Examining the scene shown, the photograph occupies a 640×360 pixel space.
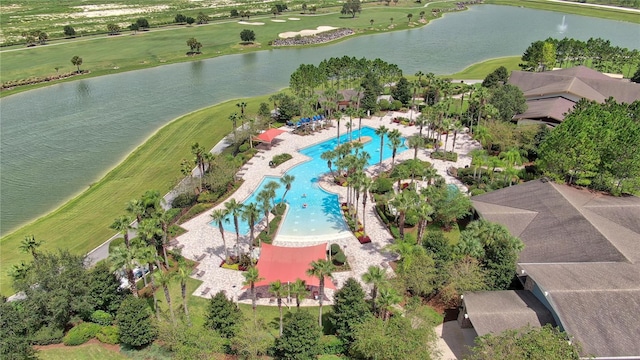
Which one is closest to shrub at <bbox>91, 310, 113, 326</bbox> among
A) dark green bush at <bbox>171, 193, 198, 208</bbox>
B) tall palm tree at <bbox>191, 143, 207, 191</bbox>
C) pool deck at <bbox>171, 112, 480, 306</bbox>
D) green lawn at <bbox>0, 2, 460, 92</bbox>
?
pool deck at <bbox>171, 112, 480, 306</bbox>

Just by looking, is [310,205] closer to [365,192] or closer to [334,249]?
[365,192]

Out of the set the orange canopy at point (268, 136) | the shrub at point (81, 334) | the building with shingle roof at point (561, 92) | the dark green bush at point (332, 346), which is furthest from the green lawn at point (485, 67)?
the shrub at point (81, 334)

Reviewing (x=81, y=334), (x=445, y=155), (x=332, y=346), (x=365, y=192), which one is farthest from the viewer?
(x=445, y=155)

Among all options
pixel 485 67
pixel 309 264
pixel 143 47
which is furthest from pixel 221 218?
pixel 143 47

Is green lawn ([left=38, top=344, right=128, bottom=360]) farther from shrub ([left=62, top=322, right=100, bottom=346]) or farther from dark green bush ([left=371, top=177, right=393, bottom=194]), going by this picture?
dark green bush ([left=371, top=177, right=393, bottom=194])

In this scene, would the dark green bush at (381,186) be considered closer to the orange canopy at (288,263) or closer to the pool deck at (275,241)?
the pool deck at (275,241)
